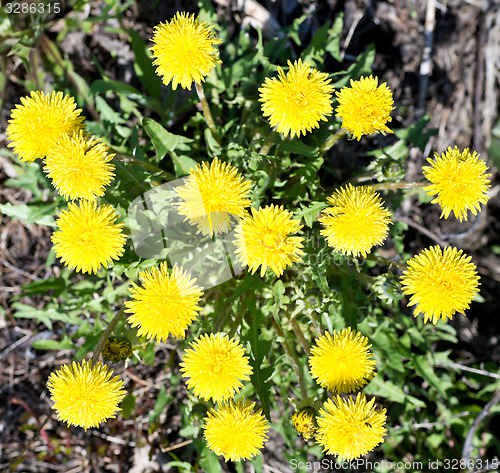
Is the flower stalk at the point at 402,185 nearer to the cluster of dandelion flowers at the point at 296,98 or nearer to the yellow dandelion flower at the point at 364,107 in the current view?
the yellow dandelion flower at the point at 364,107

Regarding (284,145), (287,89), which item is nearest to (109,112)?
(284,145)

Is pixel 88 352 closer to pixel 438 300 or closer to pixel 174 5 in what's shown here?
pixel 438 300

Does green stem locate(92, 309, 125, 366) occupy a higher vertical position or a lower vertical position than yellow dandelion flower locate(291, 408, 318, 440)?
higher

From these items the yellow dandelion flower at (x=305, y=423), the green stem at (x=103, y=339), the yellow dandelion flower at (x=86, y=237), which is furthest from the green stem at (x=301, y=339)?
the yellow dandelion flower at (x=86, y=237)

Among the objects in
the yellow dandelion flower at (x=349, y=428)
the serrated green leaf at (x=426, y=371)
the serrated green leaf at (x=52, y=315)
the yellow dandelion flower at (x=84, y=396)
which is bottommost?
the yellow dandelion flower at (x=349, y=428)

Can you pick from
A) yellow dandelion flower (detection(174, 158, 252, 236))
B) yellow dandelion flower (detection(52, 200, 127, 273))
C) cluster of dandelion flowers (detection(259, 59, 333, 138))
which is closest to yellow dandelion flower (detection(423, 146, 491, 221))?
cluster of dandelion flowers (detection(259, 59, 333, 138))

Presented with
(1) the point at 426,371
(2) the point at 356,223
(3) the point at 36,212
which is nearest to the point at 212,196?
(2) the point at 356,223

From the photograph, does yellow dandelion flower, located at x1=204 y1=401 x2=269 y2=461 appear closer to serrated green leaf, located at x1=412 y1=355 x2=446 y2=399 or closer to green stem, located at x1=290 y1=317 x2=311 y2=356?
green stem, located at x1=290 y1=317 x2=311 y2=356

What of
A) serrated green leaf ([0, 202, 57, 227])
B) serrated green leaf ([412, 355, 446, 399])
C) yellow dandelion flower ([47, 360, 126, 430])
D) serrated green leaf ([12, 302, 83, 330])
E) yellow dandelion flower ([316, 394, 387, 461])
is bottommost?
yellow dandelion flower ([316, 394, 387, 461])
